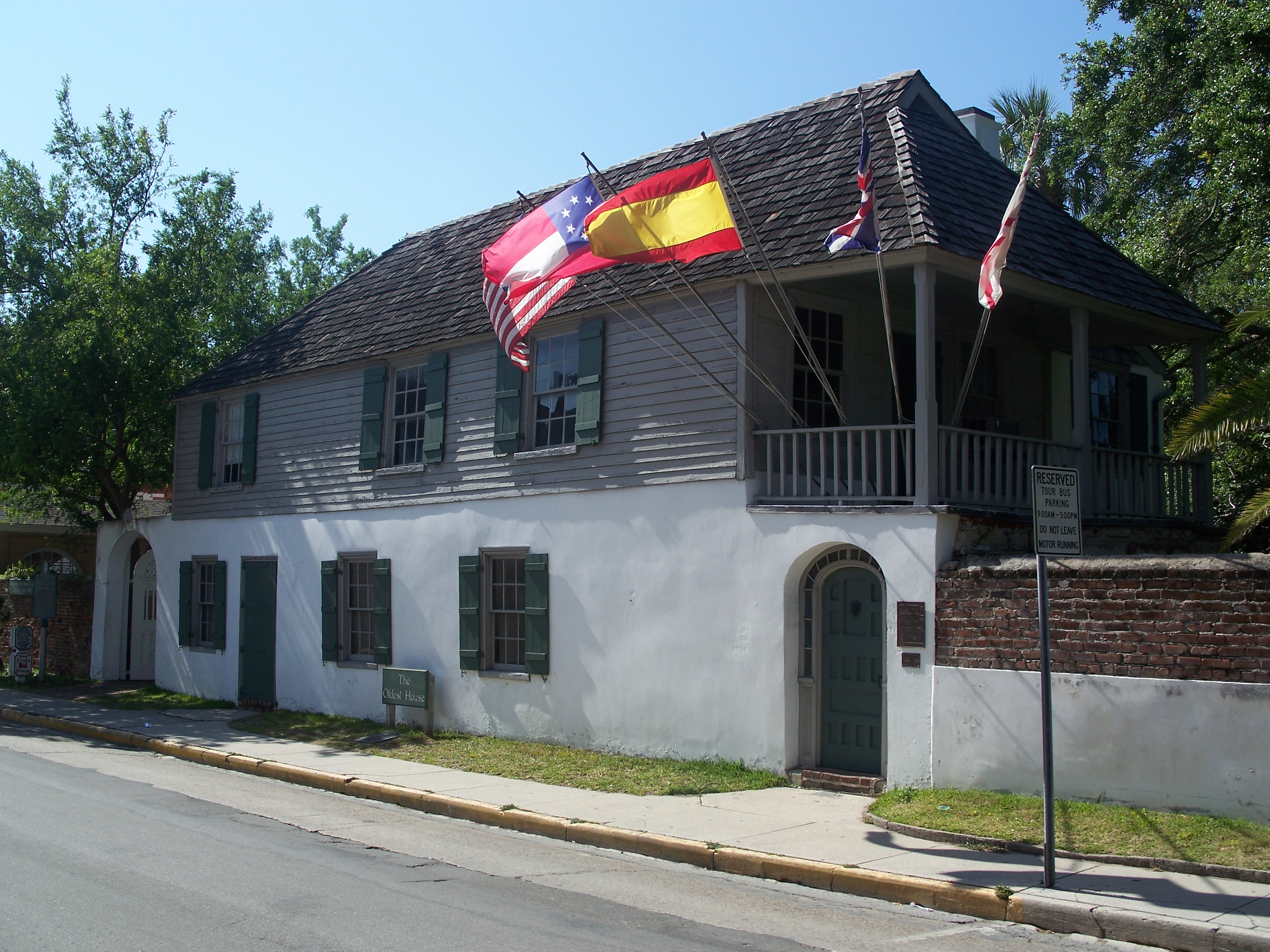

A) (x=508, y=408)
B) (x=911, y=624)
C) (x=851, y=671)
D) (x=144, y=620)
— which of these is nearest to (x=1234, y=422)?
(x=911, y=624)

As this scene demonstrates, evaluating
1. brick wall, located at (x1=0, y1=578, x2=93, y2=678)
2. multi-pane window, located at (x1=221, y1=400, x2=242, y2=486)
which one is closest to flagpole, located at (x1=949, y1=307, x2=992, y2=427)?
multi-pane window, located at (x1=221, y1=400, x2=242, y2=486)

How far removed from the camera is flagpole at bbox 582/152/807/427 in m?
11.5

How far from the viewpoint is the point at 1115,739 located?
29.8ft

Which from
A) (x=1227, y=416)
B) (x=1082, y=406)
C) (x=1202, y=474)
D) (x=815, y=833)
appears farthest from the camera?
(x=1202, y=474)

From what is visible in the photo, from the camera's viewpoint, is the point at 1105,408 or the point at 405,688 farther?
the point at 1105,408

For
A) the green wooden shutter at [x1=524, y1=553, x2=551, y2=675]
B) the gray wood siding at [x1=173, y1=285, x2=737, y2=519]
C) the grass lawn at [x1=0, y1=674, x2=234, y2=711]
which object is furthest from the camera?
the grass lawn at [x1=0, y1=674, x2=234, y2=711]

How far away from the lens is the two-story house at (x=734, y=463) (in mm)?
11367

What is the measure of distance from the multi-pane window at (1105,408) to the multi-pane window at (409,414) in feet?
30.6

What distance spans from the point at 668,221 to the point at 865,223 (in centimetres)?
183

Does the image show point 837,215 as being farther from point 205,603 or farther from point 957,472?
point 205,603

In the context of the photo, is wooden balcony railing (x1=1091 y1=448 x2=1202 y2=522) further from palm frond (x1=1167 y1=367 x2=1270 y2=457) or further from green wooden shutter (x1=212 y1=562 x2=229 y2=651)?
green wooden shutter (x1=212 y1=562 x2=229 y2=651)

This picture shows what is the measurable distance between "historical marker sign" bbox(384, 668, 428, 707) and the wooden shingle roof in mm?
4552

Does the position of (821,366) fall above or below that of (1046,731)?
above

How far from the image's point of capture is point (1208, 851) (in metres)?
7.83
